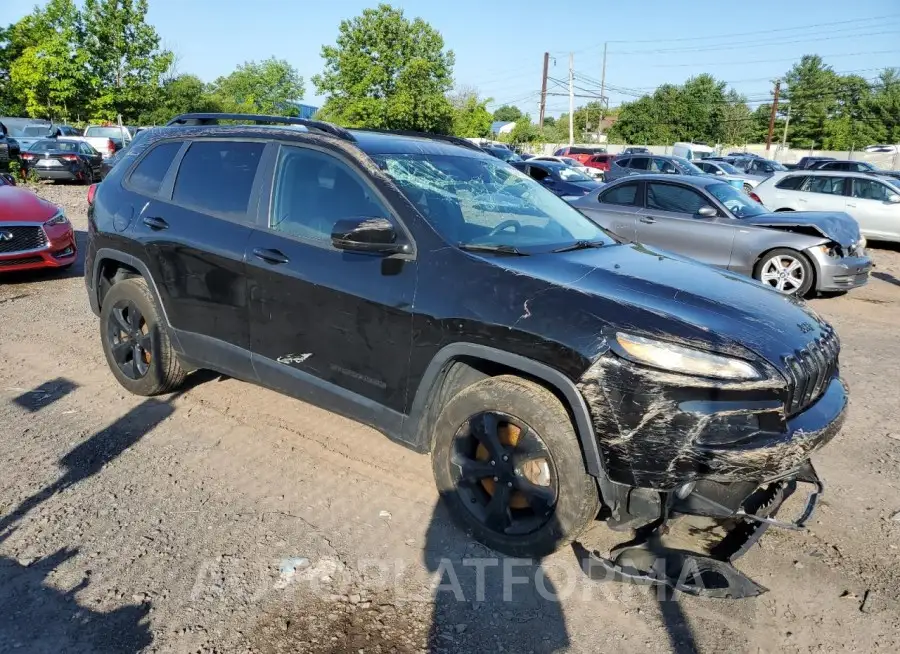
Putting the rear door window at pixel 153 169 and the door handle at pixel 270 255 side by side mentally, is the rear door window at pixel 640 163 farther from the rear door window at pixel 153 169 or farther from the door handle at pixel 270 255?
the door handle at pixel 270 255

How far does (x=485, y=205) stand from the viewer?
362 cm

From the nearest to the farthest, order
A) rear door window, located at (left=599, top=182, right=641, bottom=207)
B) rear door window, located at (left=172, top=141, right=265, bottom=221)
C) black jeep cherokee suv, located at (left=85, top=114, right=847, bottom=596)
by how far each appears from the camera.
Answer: black jeep cherokee suv, located at (left=85, top=114, right=847, bottom=596) → rear door window, located at (left=172, top=141, right=265, bottom=221) → rear door window, located at (left=599, top=182, right=641, bottom=207)

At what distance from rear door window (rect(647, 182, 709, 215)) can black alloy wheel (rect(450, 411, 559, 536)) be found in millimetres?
7075

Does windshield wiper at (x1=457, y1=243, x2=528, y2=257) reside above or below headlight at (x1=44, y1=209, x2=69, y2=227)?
above

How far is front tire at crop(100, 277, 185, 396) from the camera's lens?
4371mm

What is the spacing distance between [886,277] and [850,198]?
2.84 metres

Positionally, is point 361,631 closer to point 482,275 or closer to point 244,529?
A: point 244,529

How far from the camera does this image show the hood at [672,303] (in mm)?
2609

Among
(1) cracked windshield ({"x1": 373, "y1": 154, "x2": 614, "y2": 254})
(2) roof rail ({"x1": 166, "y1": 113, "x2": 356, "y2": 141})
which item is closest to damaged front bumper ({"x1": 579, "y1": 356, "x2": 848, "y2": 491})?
(1) cracked windshield ({"x1": 373, "y1": 154, "x2": 614, "y2": 254})

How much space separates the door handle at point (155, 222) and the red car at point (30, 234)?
4.38m

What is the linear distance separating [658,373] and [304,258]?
188 centimetres

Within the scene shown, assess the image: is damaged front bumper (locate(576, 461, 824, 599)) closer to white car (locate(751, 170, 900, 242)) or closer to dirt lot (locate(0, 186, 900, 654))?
dirt lot (locate(0, 186, 900, 654))

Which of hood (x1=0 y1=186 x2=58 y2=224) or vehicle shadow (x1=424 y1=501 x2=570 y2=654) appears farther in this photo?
hood (x1=0 y1=186 x2=58 y2=224)

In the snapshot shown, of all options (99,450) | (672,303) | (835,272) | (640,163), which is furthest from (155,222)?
(640,163)
